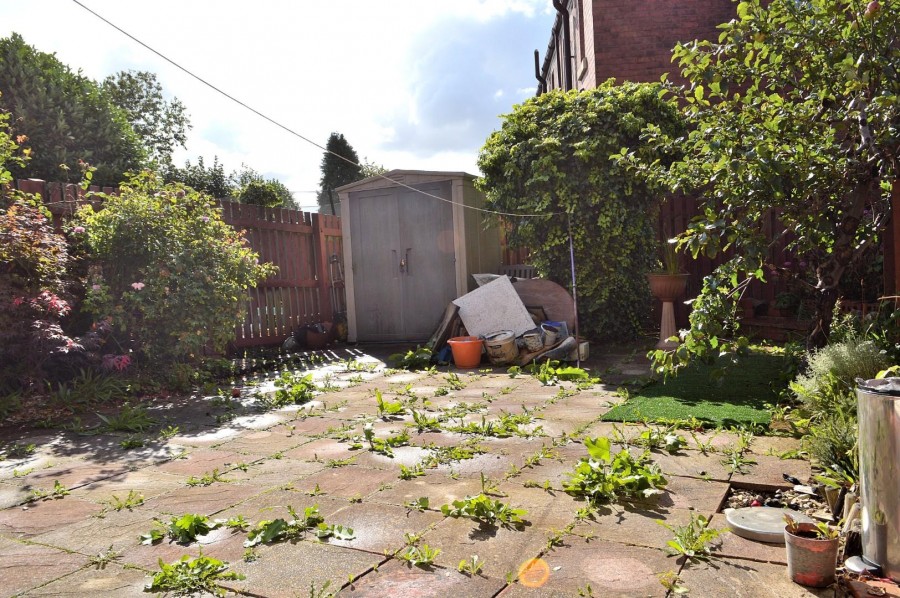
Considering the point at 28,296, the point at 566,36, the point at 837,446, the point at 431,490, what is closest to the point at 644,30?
the point at 566,36

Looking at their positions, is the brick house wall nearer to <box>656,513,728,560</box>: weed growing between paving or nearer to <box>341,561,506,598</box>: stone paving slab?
<box>656,513,728,560</box>: weed growing between paving

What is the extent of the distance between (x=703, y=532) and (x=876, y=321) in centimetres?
302

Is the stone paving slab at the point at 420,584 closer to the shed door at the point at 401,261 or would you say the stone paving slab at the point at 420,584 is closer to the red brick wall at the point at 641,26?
the shed door at the point at 401,261

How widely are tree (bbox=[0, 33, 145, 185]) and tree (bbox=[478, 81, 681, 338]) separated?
32.5 ft

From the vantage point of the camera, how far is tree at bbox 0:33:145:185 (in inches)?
546

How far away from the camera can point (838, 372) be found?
3648 millimetres

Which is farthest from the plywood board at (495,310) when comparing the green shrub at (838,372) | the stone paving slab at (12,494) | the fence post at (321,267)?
the stone paving slab at (12,494)

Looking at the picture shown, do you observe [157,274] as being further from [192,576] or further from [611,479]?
[611,479]

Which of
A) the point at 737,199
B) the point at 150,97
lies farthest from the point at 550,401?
the point at 150,97

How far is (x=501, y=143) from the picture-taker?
8.12m

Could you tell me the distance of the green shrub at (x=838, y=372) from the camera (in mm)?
3574

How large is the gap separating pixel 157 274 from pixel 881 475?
573 centimetres

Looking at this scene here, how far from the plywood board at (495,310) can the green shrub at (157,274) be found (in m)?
2.69

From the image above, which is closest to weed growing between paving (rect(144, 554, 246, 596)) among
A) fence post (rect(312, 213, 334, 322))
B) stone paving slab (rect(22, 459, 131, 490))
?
stone paving slab (rect(22, 459, 131, 490))
